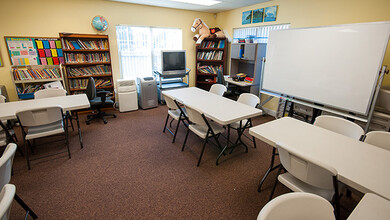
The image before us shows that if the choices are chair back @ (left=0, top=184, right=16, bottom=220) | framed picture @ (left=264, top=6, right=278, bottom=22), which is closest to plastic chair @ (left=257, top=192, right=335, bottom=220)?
chair back @ (left=0, top=184, right=16, bottom=220)

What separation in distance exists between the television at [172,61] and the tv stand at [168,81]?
10cm

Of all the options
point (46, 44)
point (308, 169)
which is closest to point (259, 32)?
point (308, 169)

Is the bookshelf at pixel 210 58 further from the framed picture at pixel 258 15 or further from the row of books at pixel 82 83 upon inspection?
the row of books at pixel 82 83

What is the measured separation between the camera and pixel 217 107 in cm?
273

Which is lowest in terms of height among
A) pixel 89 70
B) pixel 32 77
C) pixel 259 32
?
pixel 32 77

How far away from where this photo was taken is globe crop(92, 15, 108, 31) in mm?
4387

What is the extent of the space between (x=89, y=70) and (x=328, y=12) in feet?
16.4

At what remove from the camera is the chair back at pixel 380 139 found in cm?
172

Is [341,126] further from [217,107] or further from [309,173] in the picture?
[217,107]

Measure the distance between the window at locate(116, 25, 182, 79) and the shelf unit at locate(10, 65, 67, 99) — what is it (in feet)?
4.70

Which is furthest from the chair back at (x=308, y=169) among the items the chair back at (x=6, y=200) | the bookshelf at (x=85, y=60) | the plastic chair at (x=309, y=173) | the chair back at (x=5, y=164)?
the bookshelf at (x=85, y=60)

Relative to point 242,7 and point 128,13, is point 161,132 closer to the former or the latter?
point 128,13

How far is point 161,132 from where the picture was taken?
3686mm

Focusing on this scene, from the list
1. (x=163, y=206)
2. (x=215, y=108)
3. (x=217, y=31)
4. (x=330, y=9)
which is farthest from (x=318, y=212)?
(x=217, y=31)
